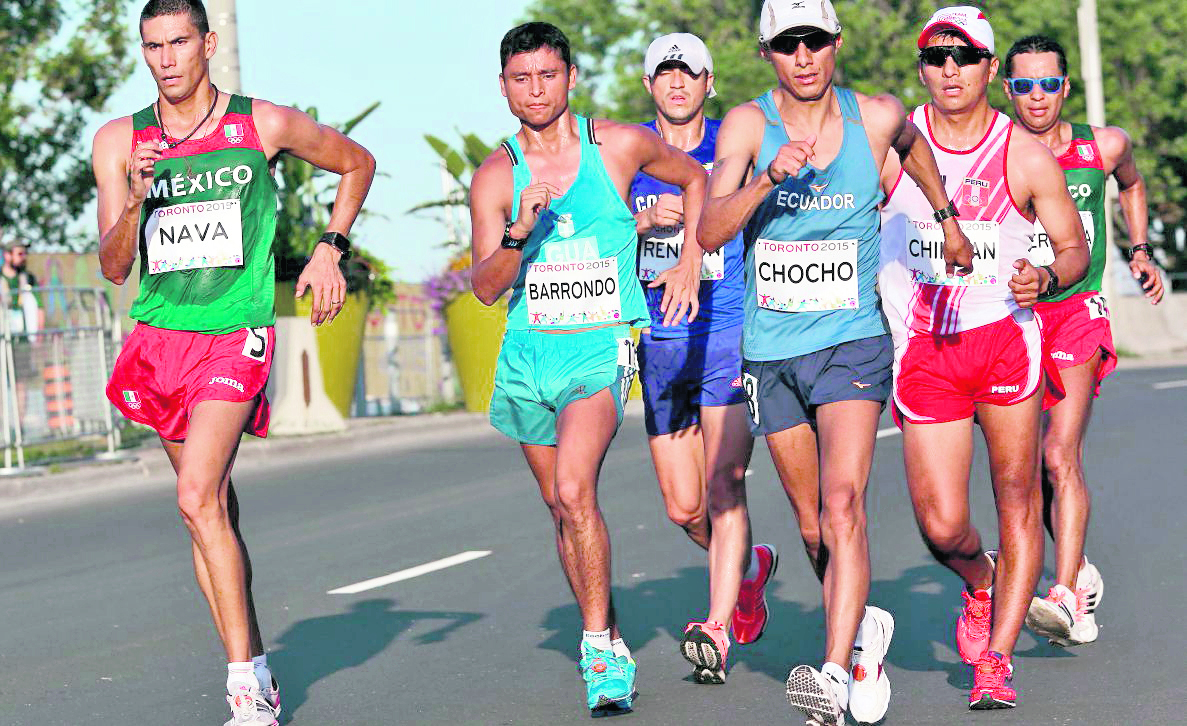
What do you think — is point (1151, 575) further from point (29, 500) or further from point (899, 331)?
point (29, 500)

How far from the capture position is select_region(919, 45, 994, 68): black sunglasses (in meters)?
6.62

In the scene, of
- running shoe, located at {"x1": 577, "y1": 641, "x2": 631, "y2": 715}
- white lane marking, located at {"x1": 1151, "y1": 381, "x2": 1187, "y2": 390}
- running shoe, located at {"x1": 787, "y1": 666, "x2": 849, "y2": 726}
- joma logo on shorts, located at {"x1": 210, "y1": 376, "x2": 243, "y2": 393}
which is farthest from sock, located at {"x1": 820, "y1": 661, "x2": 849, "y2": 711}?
white lane marking, located at {"x1": 1151, "y1": 381, "x2": 1187, "y2": 390}

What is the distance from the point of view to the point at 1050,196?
652 centimetres

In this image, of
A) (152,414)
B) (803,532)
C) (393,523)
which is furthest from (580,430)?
(393,523)

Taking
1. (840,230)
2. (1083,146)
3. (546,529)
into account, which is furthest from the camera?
(546,529)

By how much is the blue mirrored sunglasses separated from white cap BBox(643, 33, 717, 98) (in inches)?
47.7

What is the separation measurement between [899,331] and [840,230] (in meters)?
0.58

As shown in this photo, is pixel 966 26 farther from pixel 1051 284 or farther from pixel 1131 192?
pixel 1131 192

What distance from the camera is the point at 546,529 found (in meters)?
11.6

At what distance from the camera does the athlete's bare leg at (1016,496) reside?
650 centimetres

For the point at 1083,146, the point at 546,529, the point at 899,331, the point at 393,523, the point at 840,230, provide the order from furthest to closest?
1. the point at 393,523
2. the point at 546,529
3. the point at 1083,146
4. the point at 899,331
5. the point at 840,230

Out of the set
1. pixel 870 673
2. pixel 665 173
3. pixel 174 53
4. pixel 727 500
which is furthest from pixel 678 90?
pixel 870 673

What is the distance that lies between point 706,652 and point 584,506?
66 cm

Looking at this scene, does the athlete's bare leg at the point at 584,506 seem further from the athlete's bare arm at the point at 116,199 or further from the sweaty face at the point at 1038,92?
the sweaty face at the point at 1038,92
